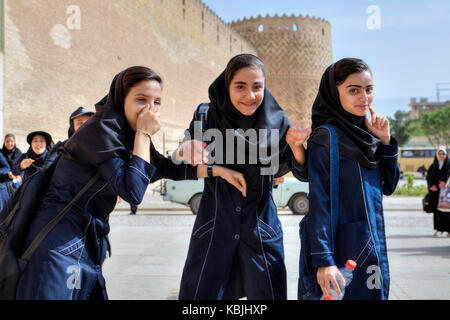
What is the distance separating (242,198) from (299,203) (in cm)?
777

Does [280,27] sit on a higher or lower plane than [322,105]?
higher

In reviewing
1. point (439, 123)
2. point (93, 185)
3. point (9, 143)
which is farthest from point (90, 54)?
point (439, 123)

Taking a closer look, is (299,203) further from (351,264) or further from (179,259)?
(351,264)

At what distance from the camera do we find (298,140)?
5.44 feet

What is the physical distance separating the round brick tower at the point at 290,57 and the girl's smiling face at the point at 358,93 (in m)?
26.7

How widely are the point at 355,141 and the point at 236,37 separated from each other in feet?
80.2

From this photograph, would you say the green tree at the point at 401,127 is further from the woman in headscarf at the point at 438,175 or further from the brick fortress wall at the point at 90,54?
the woman in headscarf at the point at 438,175

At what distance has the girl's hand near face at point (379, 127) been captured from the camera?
1648mm

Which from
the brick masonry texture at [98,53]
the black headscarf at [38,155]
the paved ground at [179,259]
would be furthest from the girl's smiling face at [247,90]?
the brick masonry texture at [98,53]

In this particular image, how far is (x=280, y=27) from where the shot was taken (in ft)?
95.0

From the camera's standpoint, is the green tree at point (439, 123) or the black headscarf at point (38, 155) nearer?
the black headscarf at point (38, 155)
